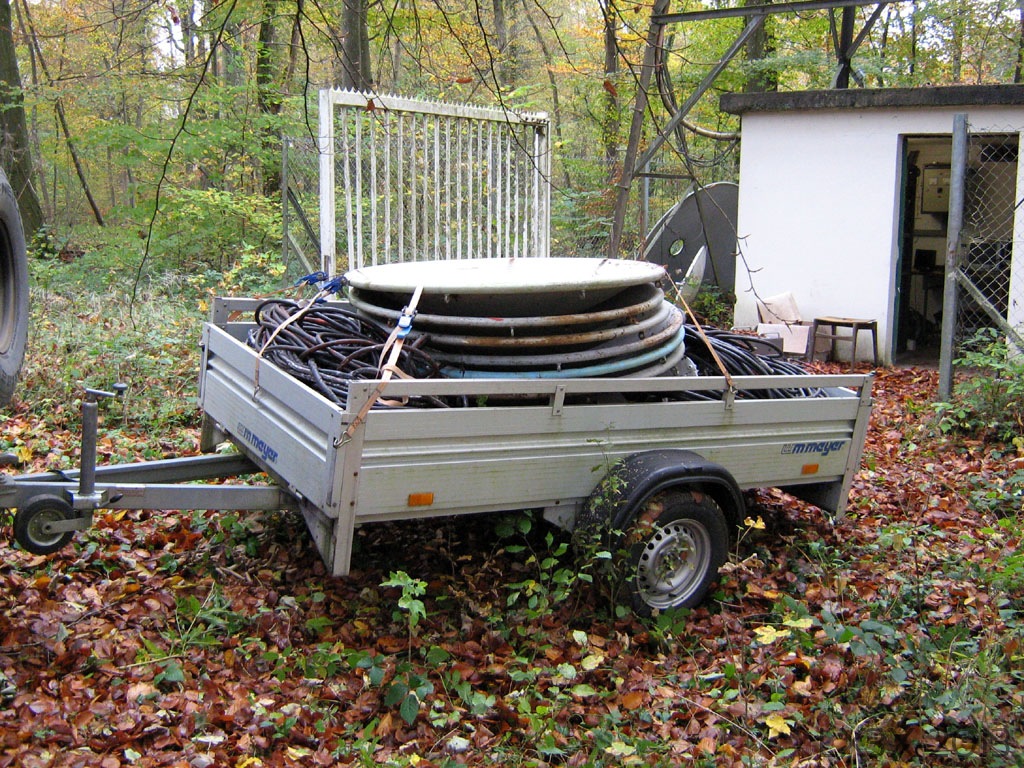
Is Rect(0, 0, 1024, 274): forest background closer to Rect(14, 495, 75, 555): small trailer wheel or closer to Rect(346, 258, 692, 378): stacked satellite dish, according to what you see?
Rect(346, 258, 692, 378): stacked satellite dish

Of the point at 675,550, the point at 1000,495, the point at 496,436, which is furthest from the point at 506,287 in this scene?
the point at 1000,495

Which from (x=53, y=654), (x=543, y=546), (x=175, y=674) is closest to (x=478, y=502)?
(x=543, y=546)

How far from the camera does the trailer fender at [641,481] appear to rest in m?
4.21

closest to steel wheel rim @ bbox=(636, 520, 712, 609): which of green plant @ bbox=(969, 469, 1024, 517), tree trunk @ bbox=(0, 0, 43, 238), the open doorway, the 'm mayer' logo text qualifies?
the 'm mayer' logo text

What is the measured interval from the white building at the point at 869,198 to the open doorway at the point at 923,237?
0.01 m

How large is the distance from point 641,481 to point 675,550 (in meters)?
0.52

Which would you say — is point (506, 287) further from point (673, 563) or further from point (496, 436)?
point (673, 563)

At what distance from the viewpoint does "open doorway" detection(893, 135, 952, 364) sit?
39.3 ft

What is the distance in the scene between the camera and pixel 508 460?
13.3 ft

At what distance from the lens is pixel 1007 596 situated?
15.7 feet

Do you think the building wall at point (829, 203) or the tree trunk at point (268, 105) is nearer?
the building wall at point (829, 203)

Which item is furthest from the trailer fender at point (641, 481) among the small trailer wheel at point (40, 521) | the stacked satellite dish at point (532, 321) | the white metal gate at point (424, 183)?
the white metal gate at point (424, 183)

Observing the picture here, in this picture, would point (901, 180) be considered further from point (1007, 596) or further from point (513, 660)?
point (513, 660)

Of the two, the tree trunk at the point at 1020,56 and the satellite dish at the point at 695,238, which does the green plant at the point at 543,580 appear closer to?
the satellite dish at the point at 695,238
